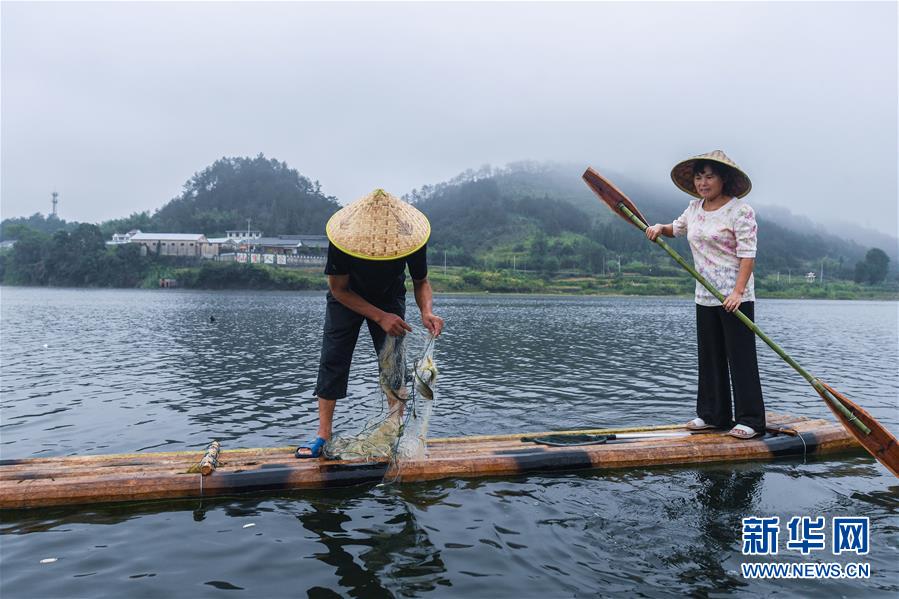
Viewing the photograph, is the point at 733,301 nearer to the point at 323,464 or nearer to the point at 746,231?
the point at 746,231

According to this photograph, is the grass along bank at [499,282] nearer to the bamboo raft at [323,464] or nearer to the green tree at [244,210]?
the green tree at [244,210]

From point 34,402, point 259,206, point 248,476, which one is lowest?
point 34,402

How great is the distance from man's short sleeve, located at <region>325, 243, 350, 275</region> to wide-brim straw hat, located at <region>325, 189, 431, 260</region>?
4.6 inches

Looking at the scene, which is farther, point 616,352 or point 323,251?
point 323,251

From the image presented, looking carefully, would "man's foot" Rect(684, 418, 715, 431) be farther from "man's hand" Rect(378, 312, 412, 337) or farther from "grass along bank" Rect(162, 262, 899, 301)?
"grass along bank" Rect(162, 262, 899, 301)

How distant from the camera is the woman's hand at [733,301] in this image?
19.8 feet

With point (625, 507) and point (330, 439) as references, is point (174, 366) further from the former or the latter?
point (625, 507)

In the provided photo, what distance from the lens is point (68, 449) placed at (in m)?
7.80

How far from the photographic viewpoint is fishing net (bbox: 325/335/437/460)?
5543 millimetres

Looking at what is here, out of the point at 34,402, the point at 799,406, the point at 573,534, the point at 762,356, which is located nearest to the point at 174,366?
the point at 34,402

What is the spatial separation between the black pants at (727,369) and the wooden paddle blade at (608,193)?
1.51 m

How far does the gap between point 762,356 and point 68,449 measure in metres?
20.3

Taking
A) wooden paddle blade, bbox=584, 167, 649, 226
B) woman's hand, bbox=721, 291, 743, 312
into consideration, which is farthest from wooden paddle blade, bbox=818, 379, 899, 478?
wooden paddle blade, bbox=584, 167, 649, 226

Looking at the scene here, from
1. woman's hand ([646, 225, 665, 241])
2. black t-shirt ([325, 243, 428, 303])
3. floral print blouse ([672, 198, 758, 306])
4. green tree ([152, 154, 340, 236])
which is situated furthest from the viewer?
green tree ([152, 154, 340, 236])
